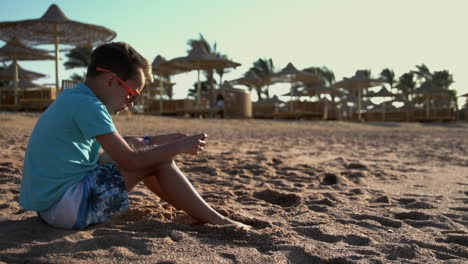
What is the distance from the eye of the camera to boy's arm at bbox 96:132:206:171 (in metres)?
1.65

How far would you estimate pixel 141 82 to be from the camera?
5.95 ft

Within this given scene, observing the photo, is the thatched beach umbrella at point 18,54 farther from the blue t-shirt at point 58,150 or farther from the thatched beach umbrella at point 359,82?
the blue t-shirt at point 58,150

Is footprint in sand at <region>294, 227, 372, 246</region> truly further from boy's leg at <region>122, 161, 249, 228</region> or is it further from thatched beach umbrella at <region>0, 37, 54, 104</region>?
thatched beach umbrella at <region>0, 37, 54, 104</region>

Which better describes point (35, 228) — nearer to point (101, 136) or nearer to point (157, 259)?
point (101, 136)

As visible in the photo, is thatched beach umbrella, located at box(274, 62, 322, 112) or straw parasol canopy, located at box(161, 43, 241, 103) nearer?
straw parasol canopy, located at box(161, 43, 241, 103)

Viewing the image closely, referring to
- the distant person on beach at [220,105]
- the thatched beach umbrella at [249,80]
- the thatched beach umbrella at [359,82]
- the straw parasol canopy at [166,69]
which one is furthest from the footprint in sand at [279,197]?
the thatched beach umbrella at [249,80]

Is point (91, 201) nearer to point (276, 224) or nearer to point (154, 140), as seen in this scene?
point (154, 140)

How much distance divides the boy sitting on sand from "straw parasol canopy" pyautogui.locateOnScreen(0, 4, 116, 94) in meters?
10.4

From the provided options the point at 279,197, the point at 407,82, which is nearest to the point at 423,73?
the point at 407,82

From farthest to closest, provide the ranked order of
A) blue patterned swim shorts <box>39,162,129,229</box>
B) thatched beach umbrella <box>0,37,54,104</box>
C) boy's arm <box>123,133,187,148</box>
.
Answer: thatched beach umbrella <box>0,37,54,104</box> < boy's arm <box>123,133,187,148</box> < blue patterned swim shorts <box>39,162,129,229</box>

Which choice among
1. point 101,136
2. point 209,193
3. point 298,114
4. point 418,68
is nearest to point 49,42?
point 298,114

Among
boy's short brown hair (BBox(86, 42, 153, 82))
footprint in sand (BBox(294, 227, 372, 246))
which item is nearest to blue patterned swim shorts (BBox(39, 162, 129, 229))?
boy's short brown hair (BBox(86, 42, 153, 82))

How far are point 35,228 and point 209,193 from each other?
128 centimetres

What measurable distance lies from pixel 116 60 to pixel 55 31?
445 inches
